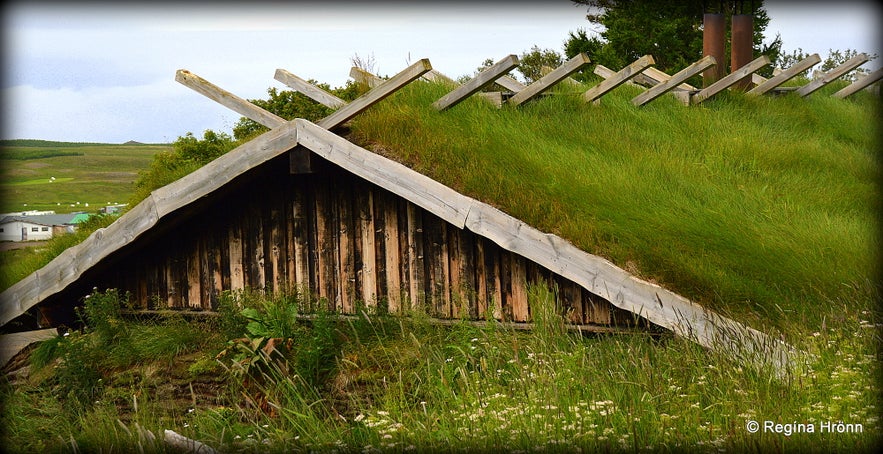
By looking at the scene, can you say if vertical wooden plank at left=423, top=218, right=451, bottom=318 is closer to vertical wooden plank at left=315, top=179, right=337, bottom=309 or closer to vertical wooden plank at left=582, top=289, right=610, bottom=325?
vertical wooden plank at left=315, top=179, right=337, bottom=309

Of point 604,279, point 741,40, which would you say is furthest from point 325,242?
point 741,40

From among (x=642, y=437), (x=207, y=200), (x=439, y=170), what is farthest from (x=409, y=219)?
(x=642, y=437)

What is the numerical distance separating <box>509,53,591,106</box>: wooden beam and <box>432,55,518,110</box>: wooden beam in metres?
0.91

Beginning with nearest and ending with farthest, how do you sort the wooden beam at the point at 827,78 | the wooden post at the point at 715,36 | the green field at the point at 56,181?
the green field at the point at 56,181
the wooden beam at the point at 827,78
the wooden post at the point at 715,36

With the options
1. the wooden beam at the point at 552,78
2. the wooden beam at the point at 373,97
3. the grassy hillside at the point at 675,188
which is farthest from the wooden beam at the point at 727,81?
the wooden beam at the point at 373,97

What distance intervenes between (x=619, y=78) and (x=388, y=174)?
429 centimetres

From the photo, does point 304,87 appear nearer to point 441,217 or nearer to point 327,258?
point 327,258

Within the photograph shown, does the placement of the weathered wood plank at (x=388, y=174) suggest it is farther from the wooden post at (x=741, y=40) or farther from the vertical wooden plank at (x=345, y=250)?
the wooden post at (x=741, y=40)

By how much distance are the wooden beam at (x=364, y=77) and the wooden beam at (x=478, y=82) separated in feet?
5.01

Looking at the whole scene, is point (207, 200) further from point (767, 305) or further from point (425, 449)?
point (767, 305)

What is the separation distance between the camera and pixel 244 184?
1008cm

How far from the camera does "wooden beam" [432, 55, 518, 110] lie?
944 cm

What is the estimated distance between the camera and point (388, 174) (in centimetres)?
880

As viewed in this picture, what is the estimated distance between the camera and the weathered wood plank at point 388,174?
27.7 ft
